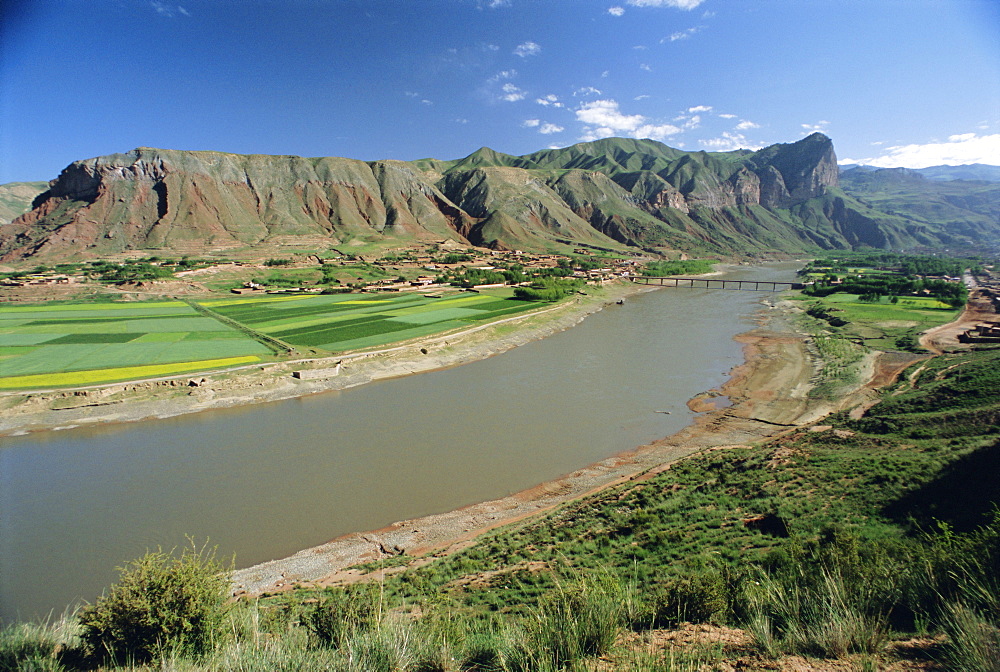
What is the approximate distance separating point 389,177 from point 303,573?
144 meters

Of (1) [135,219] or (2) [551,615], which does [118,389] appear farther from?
(1) [135,219]

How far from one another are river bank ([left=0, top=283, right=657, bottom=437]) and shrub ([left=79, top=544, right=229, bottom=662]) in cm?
2294

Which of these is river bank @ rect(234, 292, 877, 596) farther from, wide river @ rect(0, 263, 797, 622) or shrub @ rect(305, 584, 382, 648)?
shrub @ rect(305, 584, 382, 648)

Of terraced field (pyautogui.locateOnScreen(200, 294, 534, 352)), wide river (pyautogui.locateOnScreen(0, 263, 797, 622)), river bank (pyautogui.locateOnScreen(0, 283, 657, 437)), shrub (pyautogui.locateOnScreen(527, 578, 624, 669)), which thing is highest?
terraced field (pyautogui.locateOnScreen(200, 294, 534, 352))

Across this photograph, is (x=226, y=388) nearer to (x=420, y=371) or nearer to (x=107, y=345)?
(x=420, y=371)

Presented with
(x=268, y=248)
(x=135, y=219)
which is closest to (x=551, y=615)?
(x=268, y=248)

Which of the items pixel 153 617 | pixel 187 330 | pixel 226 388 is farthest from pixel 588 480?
pixel 187 330

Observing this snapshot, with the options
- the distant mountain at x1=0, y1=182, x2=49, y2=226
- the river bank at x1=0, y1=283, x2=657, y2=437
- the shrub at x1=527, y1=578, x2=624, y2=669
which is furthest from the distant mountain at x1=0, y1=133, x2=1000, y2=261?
→ the shrub at x1=527, y1=578, x2=624, y2=669

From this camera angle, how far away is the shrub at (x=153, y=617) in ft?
21.4

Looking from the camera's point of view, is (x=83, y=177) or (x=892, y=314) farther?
(x=83, y=177)

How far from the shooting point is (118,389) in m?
27.0

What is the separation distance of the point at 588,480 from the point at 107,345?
1512 inches

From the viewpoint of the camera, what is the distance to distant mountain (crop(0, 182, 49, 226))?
139m

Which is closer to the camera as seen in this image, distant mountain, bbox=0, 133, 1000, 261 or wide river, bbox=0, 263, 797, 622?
wide river, bbox=0, 263, 797, 622
